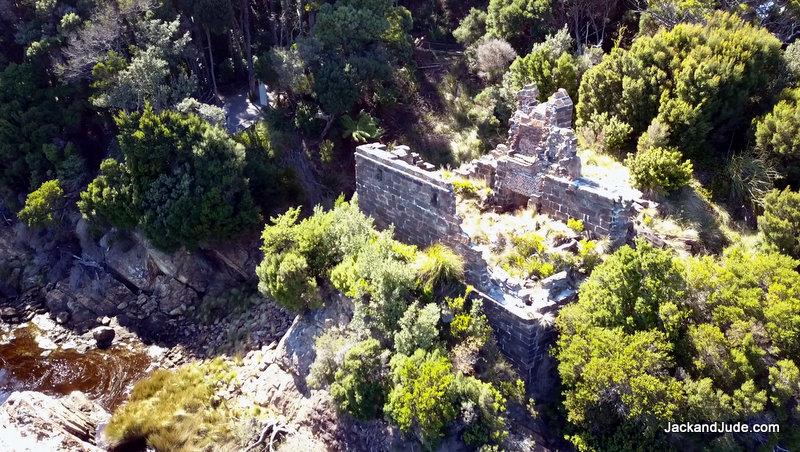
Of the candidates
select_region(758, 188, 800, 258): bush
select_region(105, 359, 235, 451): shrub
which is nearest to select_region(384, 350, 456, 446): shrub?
select_region(105, 359, 235, 451): shrub

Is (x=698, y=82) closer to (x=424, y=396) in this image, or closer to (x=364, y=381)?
(x=424, y=396)

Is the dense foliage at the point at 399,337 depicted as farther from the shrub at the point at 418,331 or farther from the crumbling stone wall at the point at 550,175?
the crumbling stone wall at the point at 550,175

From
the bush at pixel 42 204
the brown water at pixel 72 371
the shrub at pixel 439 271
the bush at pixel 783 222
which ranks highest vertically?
the bush at pixel 783 222

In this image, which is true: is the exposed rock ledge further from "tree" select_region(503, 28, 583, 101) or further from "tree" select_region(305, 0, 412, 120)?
"tree" select_region(503, 28, 583, 101)

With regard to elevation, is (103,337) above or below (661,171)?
below

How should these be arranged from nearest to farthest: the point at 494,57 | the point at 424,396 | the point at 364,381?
the point at 424,396 < the point at 364,381 < the point at 494,57

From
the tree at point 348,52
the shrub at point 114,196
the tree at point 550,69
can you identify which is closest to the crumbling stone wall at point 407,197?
the tree at point 348,52

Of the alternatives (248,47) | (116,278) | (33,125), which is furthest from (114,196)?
(248,47)
